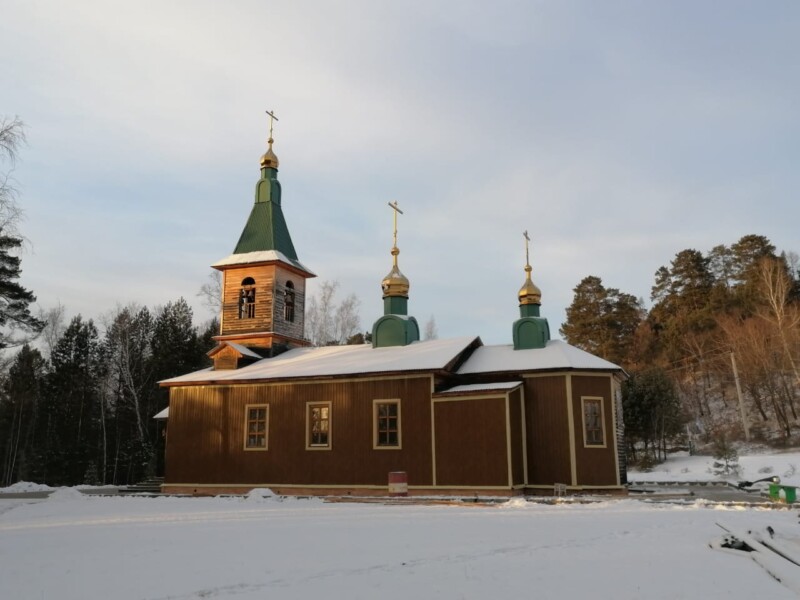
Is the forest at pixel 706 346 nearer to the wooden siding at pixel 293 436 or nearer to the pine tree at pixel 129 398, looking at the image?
the wooden siding at pixel 293 436

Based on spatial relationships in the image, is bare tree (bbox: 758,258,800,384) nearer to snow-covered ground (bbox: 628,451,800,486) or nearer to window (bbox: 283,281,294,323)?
snow-covered ground (bbox: 628,451,800,486)

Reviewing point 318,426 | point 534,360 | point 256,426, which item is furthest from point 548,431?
point 256,426

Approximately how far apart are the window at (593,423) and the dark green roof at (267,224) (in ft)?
40.5

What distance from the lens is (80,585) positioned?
22.3ft

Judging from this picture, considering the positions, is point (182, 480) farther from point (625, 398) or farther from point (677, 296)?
point (677, 296)

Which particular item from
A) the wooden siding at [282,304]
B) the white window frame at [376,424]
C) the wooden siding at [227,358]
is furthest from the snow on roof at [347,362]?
the wooden siding at [282,304]

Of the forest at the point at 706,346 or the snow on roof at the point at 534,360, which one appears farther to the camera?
the forest at the point at 706,346

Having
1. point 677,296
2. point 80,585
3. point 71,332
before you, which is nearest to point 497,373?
point 80,585

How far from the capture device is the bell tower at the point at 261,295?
23.6m

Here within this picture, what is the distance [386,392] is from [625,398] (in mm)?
17077

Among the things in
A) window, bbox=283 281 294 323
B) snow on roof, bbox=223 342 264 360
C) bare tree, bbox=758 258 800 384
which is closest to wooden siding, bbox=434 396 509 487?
snow on roof, bbox=223 342 264 360

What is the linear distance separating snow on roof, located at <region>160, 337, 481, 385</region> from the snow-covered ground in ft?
35.9

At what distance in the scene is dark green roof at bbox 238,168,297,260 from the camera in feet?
82.0

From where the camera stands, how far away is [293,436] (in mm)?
20000
